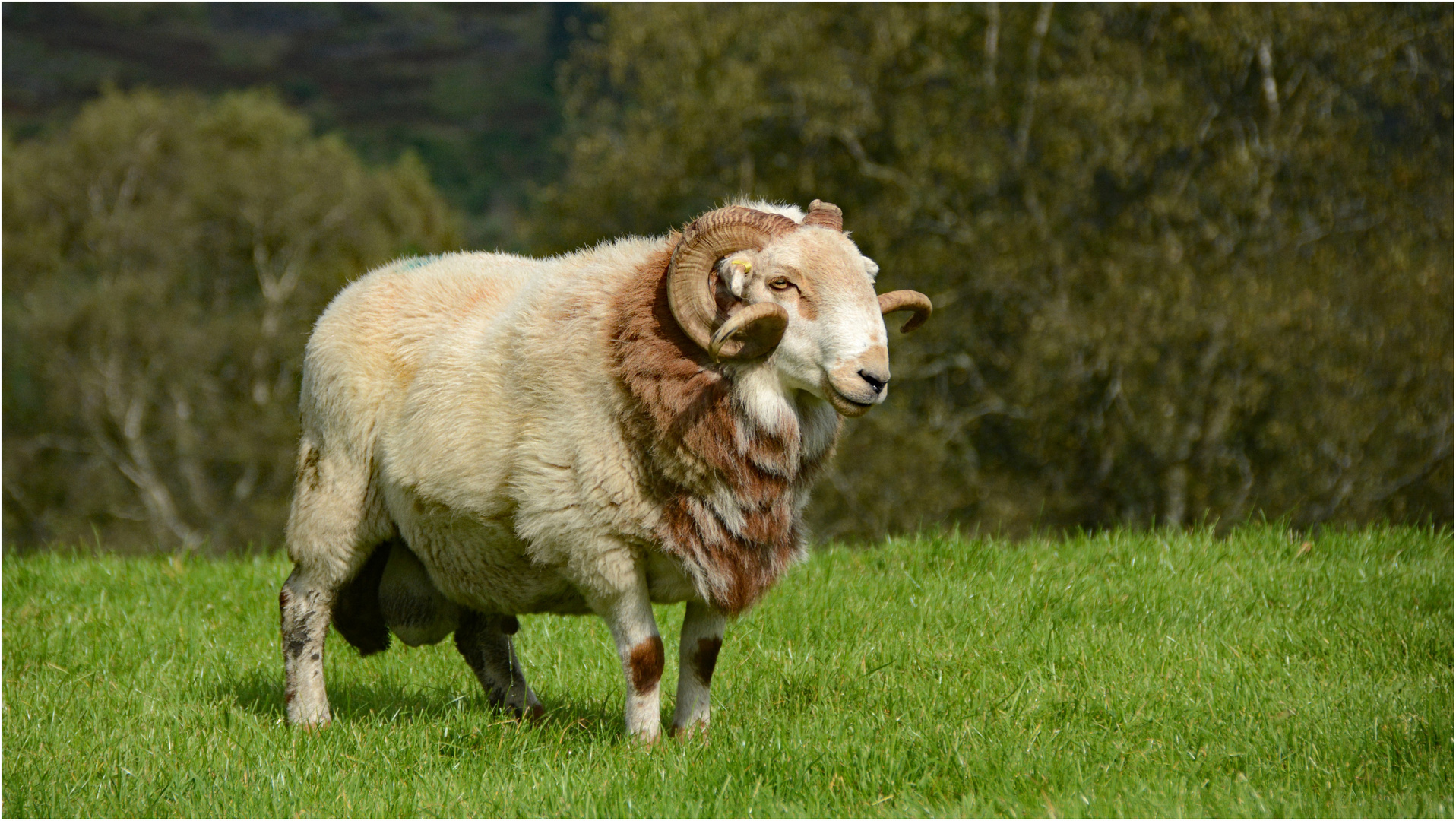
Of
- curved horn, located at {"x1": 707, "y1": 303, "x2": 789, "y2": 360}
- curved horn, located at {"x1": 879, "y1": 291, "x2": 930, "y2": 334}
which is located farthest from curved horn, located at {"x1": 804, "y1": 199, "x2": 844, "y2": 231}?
curved horn, located at {"x1": 707, "y1": 303, "x2": 789, "y2": 360}

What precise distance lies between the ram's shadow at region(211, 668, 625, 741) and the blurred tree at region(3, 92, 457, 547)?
2219 centimetres

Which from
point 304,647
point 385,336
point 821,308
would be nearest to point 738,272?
point 821,308

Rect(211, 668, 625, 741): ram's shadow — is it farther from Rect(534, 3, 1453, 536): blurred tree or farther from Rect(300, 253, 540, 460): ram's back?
Rect(534, 3, 1453, 536): blurred tree

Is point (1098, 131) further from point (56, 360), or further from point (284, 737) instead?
point (56, 360)

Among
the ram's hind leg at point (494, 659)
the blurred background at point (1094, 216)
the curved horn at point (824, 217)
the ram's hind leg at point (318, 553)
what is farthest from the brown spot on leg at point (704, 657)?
the blurred background at point (1094, 216)

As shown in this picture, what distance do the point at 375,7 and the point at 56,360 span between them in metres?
21.4

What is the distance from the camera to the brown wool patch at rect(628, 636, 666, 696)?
176 inches

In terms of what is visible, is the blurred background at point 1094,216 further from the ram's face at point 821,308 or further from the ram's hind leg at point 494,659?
the ram's face at point 821,308

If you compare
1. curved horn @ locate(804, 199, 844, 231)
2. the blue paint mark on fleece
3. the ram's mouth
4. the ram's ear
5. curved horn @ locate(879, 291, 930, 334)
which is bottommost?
the ram's mouth

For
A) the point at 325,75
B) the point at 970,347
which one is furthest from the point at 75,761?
the point at 325,75

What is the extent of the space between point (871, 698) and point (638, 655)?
3.42 feet

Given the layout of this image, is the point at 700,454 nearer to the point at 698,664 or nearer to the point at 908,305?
the point at 698,664

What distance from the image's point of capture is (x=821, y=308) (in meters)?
4.27

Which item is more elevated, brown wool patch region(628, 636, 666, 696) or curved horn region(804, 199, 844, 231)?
curved horn region(804, 199, 844, 231)
